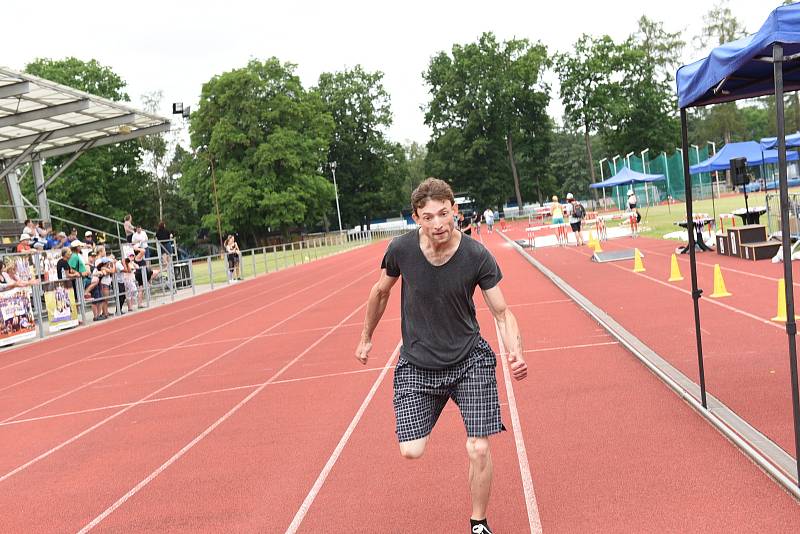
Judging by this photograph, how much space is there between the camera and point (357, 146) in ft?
276

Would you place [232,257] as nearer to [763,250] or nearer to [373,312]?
[763,250]

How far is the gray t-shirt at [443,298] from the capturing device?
153 inches

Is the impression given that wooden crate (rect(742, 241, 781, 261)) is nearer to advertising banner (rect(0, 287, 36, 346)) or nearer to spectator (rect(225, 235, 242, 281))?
advertising banner (rect(0, 287, 36, 346))

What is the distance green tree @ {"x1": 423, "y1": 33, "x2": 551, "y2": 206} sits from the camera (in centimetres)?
7775

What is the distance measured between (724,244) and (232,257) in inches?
738

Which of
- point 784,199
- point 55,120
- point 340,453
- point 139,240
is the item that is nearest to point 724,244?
point 340,453

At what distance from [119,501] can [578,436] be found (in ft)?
10.2

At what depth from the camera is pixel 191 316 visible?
62.3ft

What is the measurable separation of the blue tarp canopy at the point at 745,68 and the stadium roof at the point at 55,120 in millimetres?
17246

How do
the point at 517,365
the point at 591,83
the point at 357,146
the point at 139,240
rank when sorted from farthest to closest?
the point at 357,146 → the point at 591,83 → the point at 139,240 → the point at 517,365

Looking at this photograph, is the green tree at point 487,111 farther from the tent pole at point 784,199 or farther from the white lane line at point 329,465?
the tent pole at point 784,199

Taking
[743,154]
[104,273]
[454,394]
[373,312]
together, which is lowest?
[454,394]

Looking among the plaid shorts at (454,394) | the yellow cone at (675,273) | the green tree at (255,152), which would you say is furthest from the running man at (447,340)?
the green tree at (255,152)

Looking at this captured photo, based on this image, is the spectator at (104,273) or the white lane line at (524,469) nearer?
the white lane line at (524,469)
